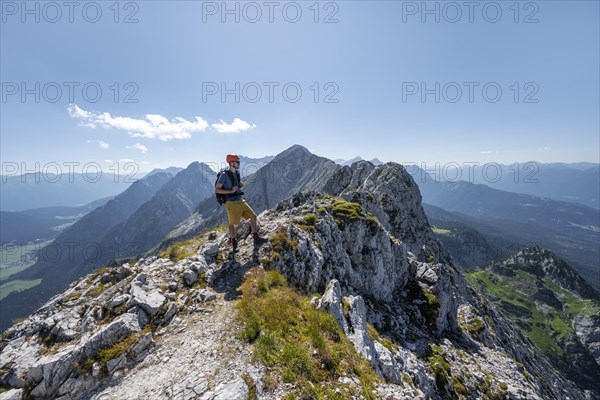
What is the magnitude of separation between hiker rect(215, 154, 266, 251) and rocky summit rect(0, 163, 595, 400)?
89.8 inches

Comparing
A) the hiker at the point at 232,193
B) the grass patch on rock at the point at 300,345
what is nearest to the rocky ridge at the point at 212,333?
the grass patch on rock at the point at 300,345

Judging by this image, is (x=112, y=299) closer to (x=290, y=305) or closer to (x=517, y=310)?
(x=290, y=305)

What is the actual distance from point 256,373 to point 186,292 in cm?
631

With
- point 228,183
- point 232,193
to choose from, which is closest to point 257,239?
point 232,193

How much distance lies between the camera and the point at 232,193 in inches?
647

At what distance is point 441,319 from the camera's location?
26.9 m

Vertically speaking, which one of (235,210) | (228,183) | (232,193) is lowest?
(235,210)

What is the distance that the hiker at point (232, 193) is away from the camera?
1598 cm

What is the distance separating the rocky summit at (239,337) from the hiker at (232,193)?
2.28m

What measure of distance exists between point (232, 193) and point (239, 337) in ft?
27.4

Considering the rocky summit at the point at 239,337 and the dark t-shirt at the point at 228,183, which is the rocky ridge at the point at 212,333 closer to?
the rocky summit at the point at 239,337

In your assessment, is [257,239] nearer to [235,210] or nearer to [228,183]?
[235,210]

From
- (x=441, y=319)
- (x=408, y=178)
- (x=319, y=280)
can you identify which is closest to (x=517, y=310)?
(x=408, y=178)

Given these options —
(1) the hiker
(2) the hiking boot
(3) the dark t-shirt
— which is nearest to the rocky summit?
(2) the hiking boot
